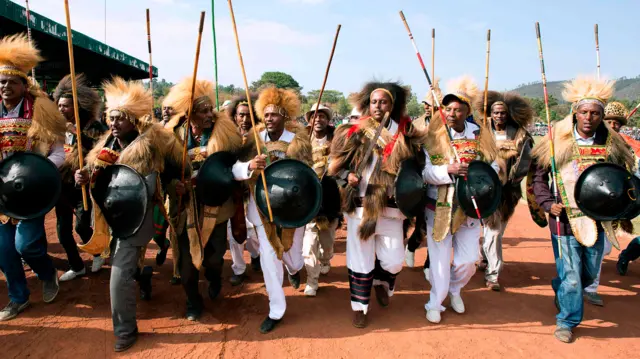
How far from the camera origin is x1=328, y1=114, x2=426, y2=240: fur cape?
3387 millimetres

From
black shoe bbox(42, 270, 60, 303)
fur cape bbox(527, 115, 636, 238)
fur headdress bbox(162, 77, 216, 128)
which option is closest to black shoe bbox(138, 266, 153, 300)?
black shoe bbox(42, 270, 60, 303)

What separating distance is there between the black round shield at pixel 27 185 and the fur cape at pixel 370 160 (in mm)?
2432

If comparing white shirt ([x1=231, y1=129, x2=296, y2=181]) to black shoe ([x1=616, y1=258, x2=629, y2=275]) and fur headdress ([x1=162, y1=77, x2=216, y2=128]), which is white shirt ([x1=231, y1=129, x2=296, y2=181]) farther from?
black shoe ([x1=616, y1=258, x2=629, y2=275])

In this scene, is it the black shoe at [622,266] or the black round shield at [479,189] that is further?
the black shoe at [622,266]

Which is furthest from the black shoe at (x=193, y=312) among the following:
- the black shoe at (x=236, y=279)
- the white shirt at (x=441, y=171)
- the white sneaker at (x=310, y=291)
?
the white shirt at (x=441, y=171)

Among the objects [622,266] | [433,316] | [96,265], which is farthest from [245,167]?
[622,266]

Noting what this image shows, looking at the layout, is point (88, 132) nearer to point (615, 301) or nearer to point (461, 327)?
point (461, 327)

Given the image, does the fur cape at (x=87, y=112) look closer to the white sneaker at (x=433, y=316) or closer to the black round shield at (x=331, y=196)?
the black round shield at (x=331, y=196)

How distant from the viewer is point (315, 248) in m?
4.37

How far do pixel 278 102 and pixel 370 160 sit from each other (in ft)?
3.44

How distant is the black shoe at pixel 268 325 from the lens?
337cm

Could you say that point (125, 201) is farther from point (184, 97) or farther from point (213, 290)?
point (213, 290)

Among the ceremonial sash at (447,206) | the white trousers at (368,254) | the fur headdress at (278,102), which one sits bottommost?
the white trousers at (368,254)

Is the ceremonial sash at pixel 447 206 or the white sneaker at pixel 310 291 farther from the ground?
the ceremonial sash at pixel 447 206
